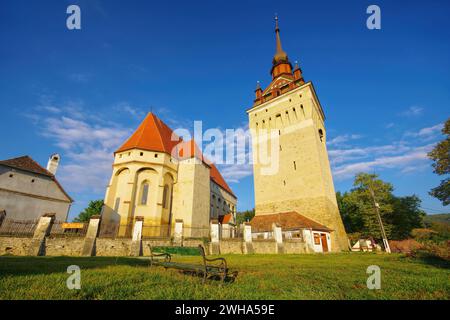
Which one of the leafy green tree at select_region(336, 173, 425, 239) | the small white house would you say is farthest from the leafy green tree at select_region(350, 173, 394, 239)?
the small white house

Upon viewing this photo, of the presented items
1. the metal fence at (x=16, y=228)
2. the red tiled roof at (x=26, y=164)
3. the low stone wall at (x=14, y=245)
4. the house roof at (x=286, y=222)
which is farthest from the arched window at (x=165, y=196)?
the red tiled roof at (x=26, y=164)

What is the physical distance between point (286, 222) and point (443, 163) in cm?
1555

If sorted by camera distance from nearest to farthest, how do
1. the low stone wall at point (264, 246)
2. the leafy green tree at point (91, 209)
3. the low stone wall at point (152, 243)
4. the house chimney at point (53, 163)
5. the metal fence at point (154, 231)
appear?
the low stone wall at point (152, 243) < the low stone wall at point (264, 246) < the metal fence at point (154, 231) < the house chimney at point (53, 163) < the leafy green tree at point (91, 209)

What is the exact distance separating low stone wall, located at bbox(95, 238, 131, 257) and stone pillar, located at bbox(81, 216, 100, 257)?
28 cm

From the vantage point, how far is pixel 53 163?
26.0m

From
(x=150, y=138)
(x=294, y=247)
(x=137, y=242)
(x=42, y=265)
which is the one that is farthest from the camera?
(x=150, y=138)

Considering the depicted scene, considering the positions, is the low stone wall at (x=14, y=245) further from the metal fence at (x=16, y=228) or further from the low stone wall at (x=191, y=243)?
the low stone wall at (x=191, y=243)

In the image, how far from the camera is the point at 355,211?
32312 mm

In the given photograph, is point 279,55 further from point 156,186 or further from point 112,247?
point 112,247

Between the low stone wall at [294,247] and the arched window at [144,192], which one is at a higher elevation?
the arched window at [144,192]

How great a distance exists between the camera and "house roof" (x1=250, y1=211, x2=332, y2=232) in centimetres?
2084

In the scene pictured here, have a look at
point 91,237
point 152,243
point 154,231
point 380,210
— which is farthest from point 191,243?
point 380,210

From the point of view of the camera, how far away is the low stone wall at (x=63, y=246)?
11719 millimetres
